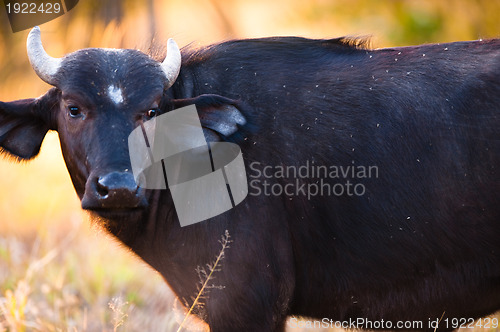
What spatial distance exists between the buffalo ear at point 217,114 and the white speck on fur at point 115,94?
346 mm

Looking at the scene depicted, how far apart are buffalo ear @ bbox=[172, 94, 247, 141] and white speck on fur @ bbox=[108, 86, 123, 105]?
1.14 ft

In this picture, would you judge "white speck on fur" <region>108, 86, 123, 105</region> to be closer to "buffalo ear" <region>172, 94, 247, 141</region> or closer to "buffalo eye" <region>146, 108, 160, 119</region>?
"buffalo eye" <region>146, 108, 160, 119</region>

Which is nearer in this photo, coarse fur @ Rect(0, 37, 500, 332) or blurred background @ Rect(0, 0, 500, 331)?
coarse fur @ Rect(0, 37, 500, 332)

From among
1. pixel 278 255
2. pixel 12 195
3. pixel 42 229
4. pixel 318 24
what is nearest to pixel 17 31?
pixel 12 195

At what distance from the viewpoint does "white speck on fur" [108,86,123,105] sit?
11.7ft

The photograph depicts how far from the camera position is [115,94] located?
359 cm

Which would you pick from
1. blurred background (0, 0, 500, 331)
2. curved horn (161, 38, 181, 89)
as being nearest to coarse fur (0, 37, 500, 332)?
curved horn (161, 38, 181, 89)

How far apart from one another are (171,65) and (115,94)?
1.44ft

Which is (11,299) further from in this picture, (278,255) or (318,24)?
(318,24)

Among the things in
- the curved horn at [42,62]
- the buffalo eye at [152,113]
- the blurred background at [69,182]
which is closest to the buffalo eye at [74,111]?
the curved horn at [42,62]

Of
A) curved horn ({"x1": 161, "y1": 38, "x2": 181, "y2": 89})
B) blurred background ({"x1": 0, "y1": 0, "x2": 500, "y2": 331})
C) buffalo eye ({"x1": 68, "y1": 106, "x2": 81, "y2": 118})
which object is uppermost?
curved horn ({"x1": 161, "y1": 38, "x2": 181, "y2": 89})

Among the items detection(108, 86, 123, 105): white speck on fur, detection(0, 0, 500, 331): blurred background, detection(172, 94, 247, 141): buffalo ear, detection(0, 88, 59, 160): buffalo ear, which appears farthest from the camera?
detection(0, 0, 500, 331): blurred background

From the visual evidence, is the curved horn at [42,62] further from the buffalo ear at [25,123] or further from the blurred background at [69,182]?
the blurred background at [69,182]

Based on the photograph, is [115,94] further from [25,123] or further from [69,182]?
[69,182]
